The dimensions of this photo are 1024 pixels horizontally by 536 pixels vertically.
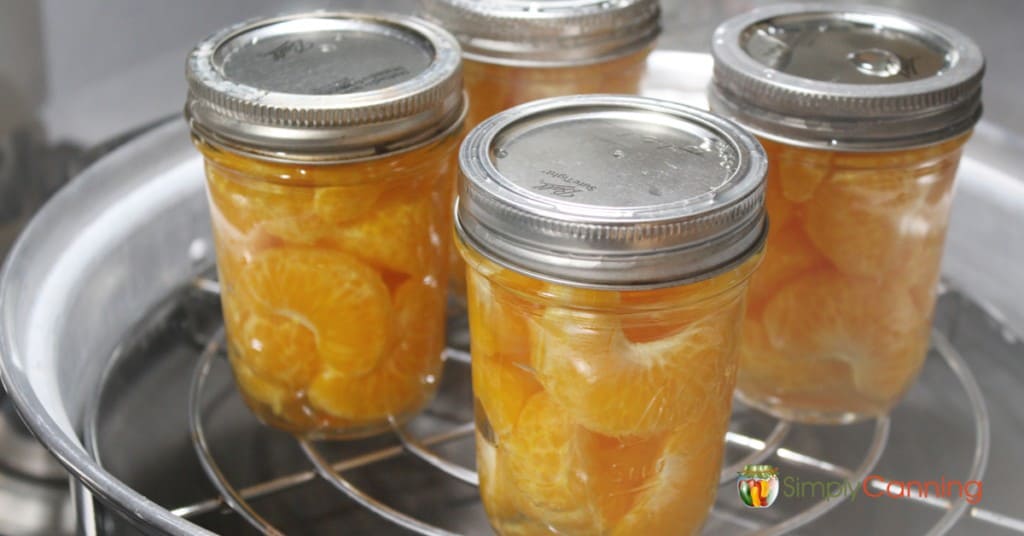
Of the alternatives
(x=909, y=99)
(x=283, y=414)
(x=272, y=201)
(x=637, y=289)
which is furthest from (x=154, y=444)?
(x=909, y=99)

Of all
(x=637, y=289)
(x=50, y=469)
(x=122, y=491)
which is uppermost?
(x=637, y=289)

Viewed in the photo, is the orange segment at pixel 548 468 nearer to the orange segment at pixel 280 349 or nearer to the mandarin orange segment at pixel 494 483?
the mandarin orange segment at pixel 494 483

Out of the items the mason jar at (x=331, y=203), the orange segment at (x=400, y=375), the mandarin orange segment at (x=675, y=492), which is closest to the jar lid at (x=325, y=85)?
the mason jar at (x=331, y=203)

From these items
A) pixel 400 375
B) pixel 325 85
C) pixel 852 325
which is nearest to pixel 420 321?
pixel 400 375

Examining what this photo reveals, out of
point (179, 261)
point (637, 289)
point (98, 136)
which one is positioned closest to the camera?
point (637, 289)

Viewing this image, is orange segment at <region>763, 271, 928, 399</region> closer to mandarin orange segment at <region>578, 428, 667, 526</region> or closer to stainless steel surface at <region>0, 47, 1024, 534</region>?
stainless steel surface at <region>0, 47, 1024, 534</region>

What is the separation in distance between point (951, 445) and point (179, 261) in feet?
1.88

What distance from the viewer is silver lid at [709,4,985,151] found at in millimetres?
588

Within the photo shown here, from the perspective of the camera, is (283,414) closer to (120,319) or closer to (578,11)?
(120,319)

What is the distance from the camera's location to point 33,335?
69 centimetres

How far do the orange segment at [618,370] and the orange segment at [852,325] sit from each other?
0.14m

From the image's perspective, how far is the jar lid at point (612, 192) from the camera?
1.55 ft

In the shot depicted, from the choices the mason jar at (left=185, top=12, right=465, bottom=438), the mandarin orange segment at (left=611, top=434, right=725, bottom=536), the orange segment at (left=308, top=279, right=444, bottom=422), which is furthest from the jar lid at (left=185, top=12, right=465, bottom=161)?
the mandarin orange segment at (left=611, top=434, right=725, bottom=536)

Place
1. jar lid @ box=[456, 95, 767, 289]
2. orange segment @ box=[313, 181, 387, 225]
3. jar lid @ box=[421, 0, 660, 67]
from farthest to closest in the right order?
jar lid @ box=[421, 0, 660, 67]
orange segment @ box=[313, 181, 387, 225]
jar lid @ box=[456, 95, 767, 289]
